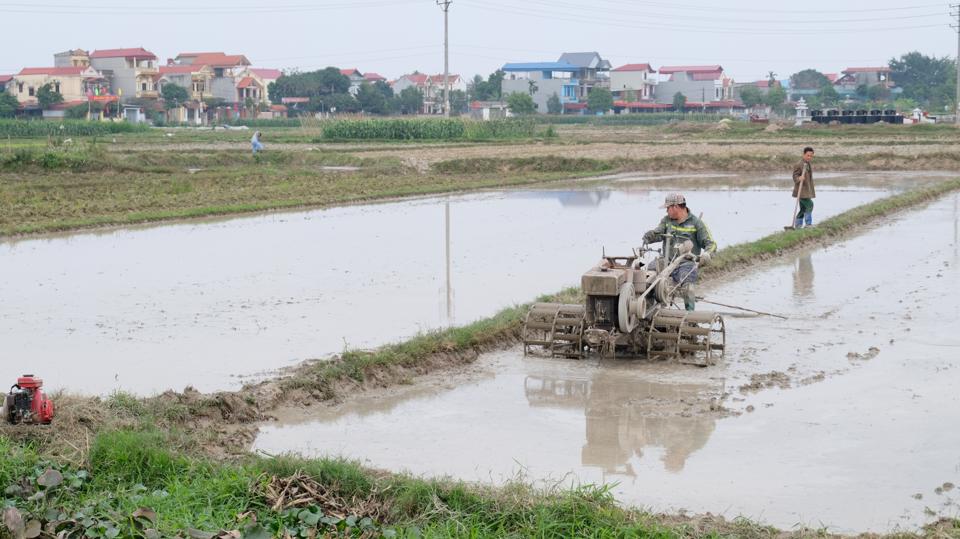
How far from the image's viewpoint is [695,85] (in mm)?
109000

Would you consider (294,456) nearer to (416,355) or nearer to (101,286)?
(416,355)

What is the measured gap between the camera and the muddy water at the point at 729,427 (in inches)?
234

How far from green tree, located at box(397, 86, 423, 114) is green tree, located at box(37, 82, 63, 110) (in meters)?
31.6

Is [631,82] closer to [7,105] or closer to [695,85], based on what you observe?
[695,85]

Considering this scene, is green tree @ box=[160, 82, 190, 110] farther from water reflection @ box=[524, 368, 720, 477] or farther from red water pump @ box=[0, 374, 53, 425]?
red water pump @ box=[0, 374, 53, 425]

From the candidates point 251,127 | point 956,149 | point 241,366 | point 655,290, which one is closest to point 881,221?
point 655,290

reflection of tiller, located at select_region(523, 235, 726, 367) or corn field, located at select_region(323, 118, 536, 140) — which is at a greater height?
corn field, located at select_region(323, 118, 536, 140)

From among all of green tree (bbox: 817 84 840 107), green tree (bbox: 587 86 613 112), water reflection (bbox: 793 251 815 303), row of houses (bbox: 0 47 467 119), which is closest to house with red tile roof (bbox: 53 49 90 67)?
row of houses (bbox: 0 47 467 119)

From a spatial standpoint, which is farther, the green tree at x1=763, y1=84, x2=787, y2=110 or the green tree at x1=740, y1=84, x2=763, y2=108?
the green tree at x1=740, y1=84, x2=763, y2=108

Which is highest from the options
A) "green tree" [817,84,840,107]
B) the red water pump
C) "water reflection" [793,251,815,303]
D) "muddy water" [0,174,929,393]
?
"green tree" [817,84,840,107]

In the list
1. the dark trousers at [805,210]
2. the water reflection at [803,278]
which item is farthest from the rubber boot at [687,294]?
the dark trousers at [805,210]

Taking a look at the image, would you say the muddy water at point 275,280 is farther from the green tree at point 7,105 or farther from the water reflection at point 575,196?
the green tree at point 7,105

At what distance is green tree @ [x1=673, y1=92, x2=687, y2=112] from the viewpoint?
10169 cm

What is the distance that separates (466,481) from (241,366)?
3412 millimetres
